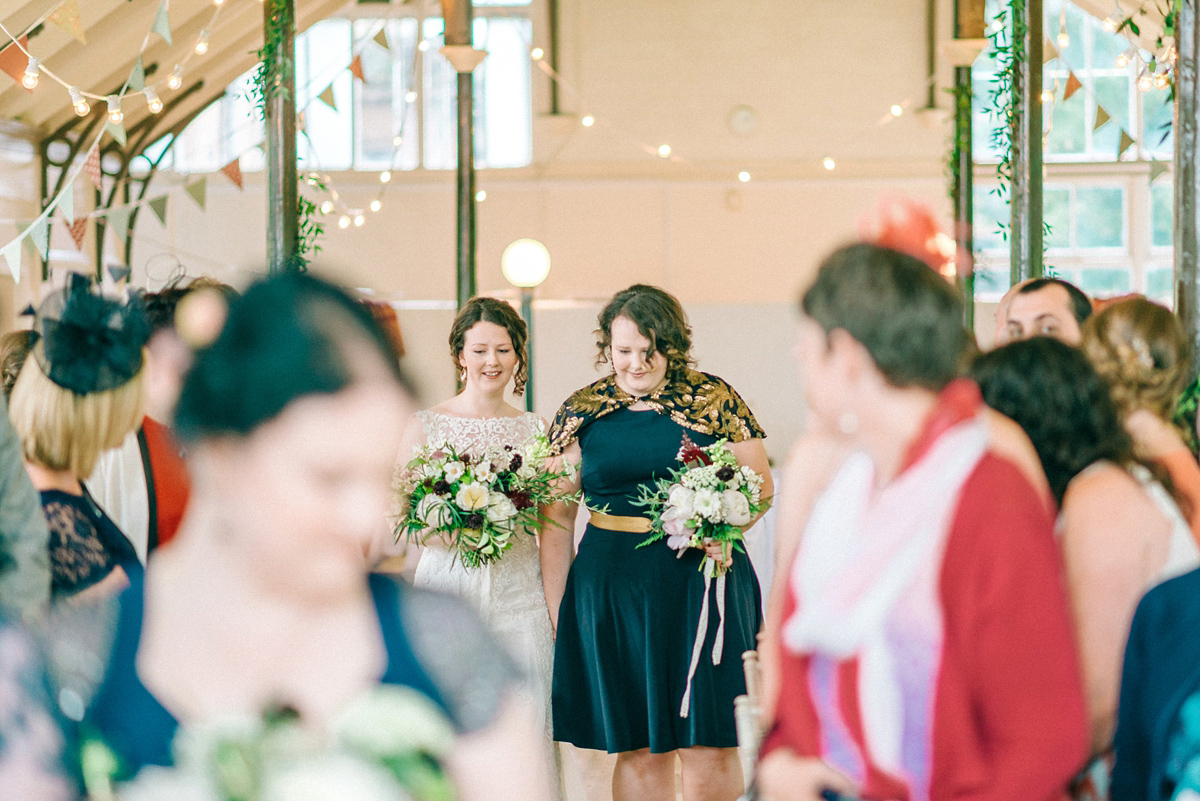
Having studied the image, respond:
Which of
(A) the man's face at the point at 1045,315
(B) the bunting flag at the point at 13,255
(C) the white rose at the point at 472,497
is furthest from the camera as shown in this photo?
(B) the bunting flag at the point at 13,255

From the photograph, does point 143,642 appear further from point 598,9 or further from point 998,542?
point 598,9

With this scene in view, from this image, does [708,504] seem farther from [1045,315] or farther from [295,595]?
[295,595]

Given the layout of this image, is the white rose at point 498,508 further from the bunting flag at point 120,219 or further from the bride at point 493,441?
the bunting flag at point 120,219

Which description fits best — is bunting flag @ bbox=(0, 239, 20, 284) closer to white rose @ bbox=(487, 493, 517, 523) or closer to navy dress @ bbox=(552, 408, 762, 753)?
white rose @ bbox=(487, 493, 517, 523)

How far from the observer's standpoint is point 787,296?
464 inches

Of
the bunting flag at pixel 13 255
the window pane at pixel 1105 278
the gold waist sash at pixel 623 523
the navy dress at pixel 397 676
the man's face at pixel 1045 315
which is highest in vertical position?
the window pane at pixel 1105 278

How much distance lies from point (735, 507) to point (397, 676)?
2.23m

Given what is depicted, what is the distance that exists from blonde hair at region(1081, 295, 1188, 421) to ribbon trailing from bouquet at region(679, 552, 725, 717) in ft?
4.87

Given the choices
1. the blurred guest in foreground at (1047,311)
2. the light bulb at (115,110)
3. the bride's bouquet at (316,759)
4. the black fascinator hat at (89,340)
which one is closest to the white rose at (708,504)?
the blurred guest in foreground at (1047,311)

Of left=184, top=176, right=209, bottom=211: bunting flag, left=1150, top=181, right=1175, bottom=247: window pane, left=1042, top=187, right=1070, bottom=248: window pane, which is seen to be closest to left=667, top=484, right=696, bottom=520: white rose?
left=184, top=176, right=209, bottom=211: bunting flag

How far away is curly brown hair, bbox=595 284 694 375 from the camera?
3.28 metres

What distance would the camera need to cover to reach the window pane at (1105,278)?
11609 mm

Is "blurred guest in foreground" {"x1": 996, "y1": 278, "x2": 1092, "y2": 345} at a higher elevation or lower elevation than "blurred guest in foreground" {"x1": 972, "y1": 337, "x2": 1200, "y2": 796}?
higher

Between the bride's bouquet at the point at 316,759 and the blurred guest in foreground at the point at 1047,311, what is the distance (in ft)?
6.72
